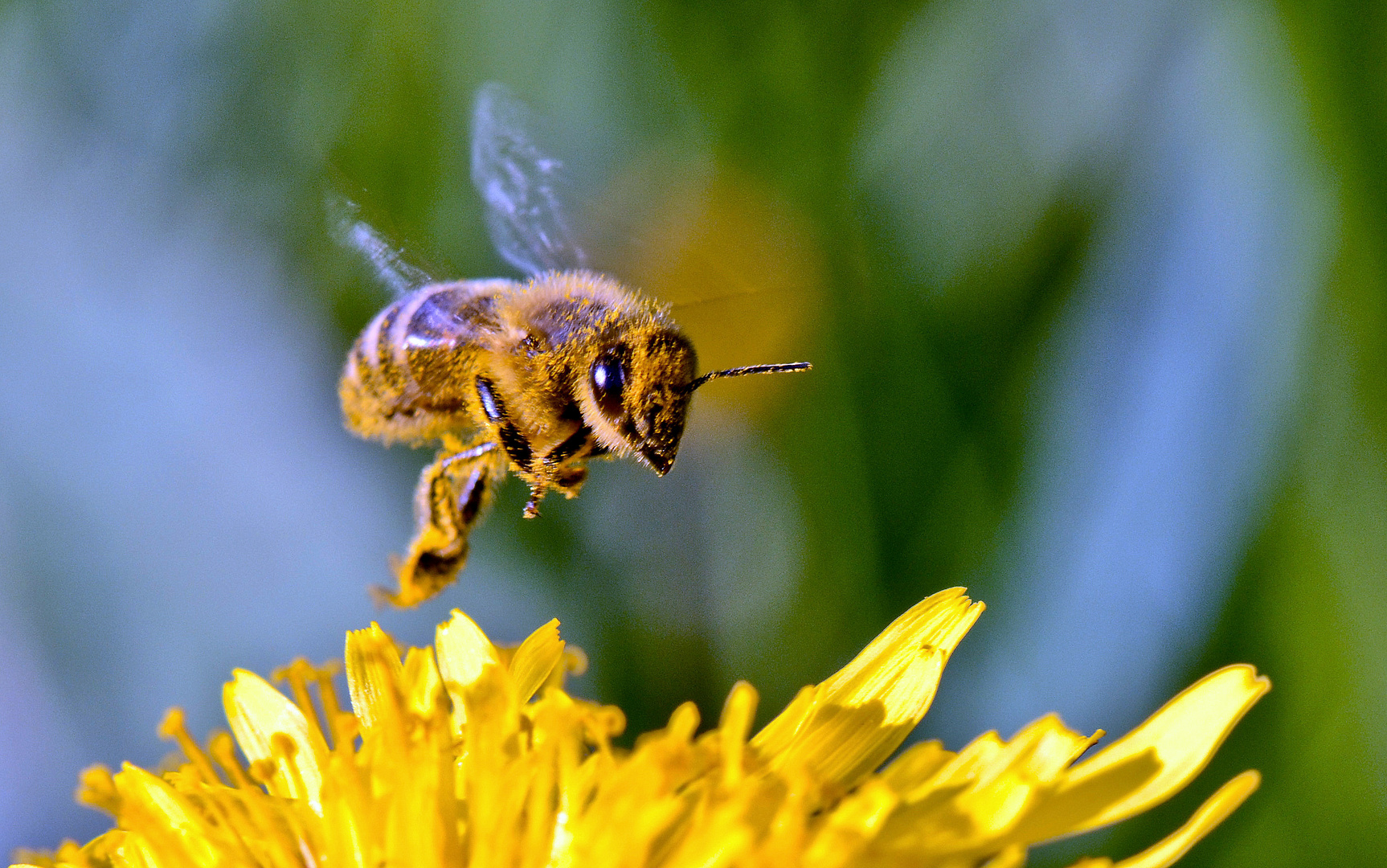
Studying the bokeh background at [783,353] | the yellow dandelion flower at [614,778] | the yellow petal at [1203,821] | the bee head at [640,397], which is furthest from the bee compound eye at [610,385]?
the yellow petal at [1203,821]

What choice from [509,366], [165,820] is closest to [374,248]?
[509,366]

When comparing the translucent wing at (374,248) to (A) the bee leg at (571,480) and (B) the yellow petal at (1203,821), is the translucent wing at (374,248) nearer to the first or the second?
(A) the bee leg at (571,480)

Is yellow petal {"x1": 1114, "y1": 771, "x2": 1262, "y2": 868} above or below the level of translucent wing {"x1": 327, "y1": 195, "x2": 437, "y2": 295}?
below

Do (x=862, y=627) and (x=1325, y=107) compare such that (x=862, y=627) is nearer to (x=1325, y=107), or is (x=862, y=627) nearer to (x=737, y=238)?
(x=737, y=238)

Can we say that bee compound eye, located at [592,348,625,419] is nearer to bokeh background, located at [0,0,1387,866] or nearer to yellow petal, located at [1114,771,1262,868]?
bokeh background, located at [0,0,1387,866]

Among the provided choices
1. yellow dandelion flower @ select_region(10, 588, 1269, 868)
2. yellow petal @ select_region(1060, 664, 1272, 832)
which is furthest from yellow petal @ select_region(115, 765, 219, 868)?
yellow petal @ select_region(1060, 664, 1272, 832)

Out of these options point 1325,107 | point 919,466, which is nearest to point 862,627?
point 919,466

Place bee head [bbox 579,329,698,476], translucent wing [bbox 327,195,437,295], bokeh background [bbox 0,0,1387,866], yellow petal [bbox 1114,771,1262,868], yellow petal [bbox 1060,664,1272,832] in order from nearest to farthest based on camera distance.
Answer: yellow petal [bbox 1114,771,1262,868]
yellow petal [bbox 1060,664,1272,832]
bee head [bbox 579,329,698,476]
translucent wing [bbox 327,195,437,295]
bokeh background [bbox 0,0,1387,866]

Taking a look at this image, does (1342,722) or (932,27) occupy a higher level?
(932,27)
